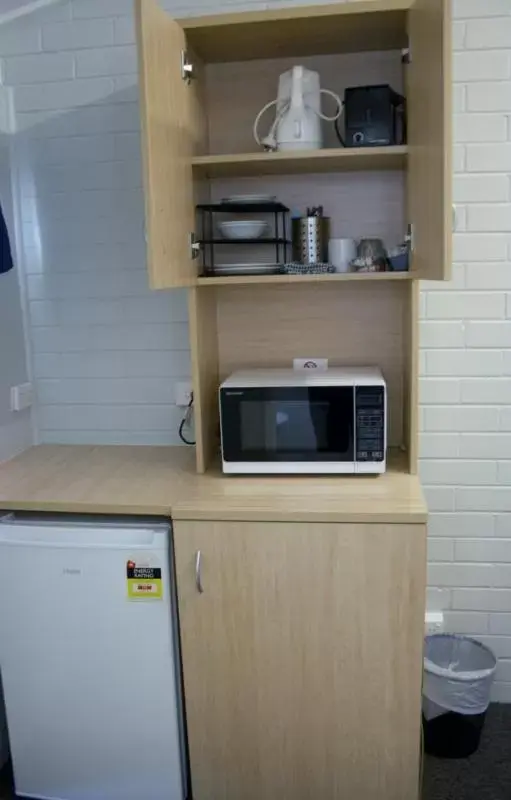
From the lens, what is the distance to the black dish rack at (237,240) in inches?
82.4

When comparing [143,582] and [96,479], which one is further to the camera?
[96,479]

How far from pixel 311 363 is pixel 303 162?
2.05ft

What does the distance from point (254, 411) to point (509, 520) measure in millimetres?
957

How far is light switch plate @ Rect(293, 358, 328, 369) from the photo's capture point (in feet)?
7.65

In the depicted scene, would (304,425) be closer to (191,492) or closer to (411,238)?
(191,492)

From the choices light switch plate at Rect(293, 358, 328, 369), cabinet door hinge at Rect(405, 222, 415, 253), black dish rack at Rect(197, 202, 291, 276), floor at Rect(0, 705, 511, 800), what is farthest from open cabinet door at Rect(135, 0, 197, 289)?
floor at Rect(0, 705, 511, 800)

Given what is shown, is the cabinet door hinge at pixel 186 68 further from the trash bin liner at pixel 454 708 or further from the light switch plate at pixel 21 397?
the trash bin liner at pixel 454 708

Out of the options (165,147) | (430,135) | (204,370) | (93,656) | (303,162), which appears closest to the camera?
(430,135)

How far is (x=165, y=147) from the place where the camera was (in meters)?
1.80

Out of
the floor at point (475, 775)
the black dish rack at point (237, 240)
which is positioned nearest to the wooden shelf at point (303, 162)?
the black dish rack at point (237, 240)

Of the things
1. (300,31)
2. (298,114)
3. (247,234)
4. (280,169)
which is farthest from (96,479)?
(300,31)

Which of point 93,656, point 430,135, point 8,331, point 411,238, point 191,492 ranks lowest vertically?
Answer: point 93,656

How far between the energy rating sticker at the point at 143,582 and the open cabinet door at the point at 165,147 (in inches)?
28.7

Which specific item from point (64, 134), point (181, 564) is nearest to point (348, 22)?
point (64, 134)
